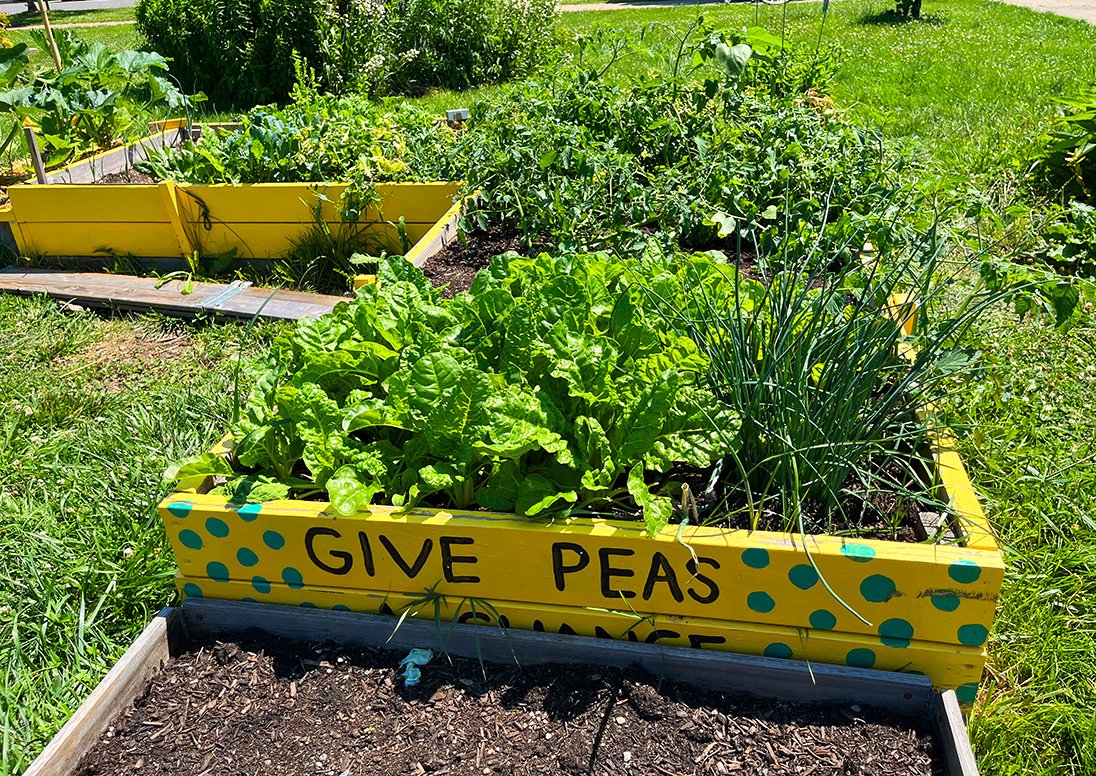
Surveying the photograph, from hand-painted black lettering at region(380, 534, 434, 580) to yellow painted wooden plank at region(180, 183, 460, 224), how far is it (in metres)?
2.52

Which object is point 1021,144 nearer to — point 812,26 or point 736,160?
point 736,160

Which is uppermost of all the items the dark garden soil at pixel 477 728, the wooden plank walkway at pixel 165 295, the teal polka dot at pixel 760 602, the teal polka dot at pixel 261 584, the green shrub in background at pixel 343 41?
the green shrub in background at pixel 343 41

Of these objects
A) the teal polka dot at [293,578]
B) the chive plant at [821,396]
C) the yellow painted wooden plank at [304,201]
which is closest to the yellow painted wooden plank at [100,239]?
the yellow painted wooden plank at [304,201]

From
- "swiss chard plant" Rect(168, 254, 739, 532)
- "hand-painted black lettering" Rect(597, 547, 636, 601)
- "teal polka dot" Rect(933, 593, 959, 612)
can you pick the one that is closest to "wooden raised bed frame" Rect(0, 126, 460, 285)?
"swiss chard plant" Rect(168, 254, 739, 532)

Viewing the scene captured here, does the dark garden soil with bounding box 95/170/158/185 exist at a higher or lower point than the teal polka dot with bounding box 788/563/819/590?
higher

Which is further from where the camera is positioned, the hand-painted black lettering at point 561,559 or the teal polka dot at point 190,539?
the teal polka dot at point 190,539

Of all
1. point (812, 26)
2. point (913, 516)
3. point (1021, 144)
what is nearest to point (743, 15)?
point (812, 26)

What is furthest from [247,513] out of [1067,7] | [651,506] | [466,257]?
[1067,7]

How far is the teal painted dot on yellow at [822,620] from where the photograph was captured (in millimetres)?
1904

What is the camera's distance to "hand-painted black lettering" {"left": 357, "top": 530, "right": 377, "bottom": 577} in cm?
204

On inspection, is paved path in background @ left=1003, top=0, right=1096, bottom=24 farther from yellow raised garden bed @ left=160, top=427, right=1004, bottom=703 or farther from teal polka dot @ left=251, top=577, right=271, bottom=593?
teal polka dot @ left=251, top=577, right=271, bottom=593

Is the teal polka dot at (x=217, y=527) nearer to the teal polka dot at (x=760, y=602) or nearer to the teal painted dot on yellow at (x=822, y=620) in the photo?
the teal polka dot at (x=760, y=602)

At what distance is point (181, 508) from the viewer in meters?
2.08

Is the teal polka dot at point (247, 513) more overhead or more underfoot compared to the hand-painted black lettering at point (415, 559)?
more overhead
